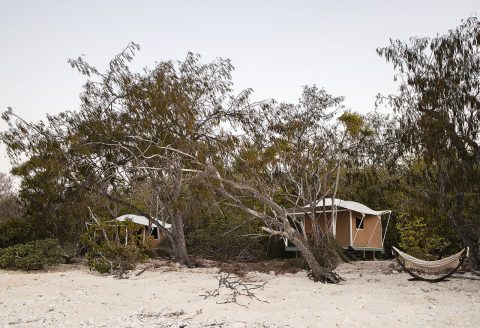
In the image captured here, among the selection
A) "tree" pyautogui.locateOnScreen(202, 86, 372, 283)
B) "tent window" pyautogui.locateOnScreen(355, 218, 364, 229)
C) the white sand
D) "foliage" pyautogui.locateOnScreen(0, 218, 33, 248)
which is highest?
"tree" pyautogui.locateOnScreen(202, 86, 372, 283)

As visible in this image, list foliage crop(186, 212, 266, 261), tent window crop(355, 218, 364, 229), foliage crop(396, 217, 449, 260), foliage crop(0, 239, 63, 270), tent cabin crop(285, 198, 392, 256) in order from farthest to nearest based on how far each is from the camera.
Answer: tent window crop(355, 218, 364, 229), tent cabin crop(285, 198, 392, 256), foliage crop(186, 212, 266, 261), foliage crop(396, 217, 449, 260), foliage crop(0, 239, 63, 270)

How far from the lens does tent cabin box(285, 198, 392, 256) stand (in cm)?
1898

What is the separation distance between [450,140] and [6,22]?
1167cm

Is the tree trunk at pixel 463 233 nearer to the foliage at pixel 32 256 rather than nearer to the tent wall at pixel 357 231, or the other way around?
the tent wall at pixel 357 231

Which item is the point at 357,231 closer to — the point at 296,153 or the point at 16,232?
the point at 296,153

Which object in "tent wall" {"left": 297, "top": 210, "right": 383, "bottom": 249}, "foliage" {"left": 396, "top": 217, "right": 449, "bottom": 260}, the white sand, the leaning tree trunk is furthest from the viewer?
"tent wall" {"left": 297, "top": 210, "right": 383, "bottom": 249}

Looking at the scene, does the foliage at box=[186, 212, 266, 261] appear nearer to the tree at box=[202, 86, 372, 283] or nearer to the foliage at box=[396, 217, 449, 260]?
the tree at box=[202, 86, 372, 283]

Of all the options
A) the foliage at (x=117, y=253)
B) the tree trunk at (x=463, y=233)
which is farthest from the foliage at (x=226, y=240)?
the tree trunk at (x=463, y=233)

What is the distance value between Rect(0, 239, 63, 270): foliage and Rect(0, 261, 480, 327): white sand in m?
1.84

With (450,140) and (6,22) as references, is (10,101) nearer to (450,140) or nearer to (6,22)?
(6,22)

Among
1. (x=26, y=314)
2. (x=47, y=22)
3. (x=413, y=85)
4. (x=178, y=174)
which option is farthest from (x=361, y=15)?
(x=26, y=314)

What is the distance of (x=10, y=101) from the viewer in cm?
1412

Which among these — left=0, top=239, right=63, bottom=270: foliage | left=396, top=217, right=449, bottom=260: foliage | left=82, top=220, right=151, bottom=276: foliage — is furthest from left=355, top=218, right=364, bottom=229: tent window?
left=0, top=239, right=63, bottom=270: foliage

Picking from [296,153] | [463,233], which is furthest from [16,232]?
[463,233]
